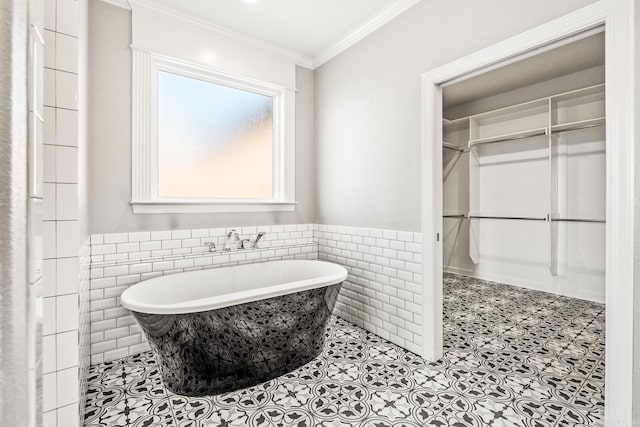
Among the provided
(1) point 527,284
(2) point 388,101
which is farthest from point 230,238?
(1) point 527,284

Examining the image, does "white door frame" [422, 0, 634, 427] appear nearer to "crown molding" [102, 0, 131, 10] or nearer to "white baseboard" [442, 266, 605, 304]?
"white baseboard" [442, 266, 605, 304]

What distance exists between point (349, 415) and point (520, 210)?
3.81 m

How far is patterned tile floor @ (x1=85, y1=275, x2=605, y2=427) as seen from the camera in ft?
5.73

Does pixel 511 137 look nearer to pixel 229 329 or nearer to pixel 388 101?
pixel 388 101

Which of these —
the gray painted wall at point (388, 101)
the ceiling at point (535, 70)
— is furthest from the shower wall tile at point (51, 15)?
the ceiling at point (535, 70)

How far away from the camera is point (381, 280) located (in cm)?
279

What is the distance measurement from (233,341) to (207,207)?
133 cm

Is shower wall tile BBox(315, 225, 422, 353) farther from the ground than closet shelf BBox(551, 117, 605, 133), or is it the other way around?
closet shelf BBox(551, 117, 605, 133)

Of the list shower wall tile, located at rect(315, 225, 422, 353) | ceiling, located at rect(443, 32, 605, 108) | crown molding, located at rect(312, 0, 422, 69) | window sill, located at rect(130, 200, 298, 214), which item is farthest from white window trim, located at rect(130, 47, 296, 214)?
ceiling, located at rect(443, 32, 605, 108)

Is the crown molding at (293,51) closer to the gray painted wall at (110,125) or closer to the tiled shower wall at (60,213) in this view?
the gray painted wall at (110,125)

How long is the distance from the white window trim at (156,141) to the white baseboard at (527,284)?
3.24 m

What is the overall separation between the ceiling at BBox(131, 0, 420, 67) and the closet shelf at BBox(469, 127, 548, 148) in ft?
7.98

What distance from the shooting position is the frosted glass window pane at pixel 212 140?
279cm

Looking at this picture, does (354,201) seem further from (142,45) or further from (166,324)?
(142,45)
